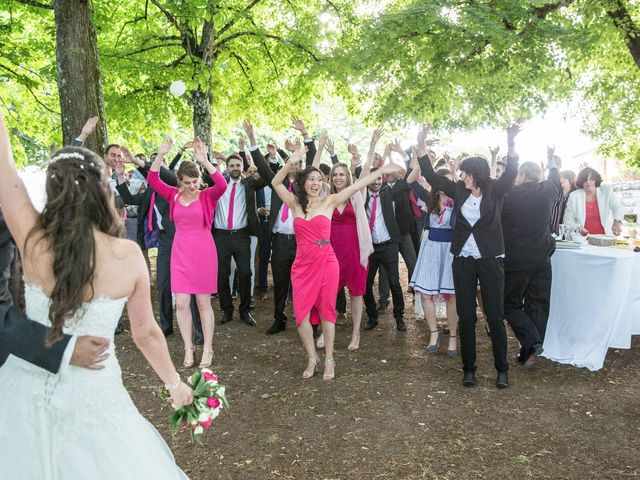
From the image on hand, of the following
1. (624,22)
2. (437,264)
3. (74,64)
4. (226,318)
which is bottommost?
(226,318)

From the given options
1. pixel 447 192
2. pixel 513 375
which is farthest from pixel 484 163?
pixel 513 375

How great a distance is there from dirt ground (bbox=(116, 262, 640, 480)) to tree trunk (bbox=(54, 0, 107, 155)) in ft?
9.64

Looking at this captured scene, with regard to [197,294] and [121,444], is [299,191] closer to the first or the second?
[197,294]

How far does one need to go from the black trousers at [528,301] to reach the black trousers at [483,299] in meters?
0.68

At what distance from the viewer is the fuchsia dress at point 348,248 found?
273 inches

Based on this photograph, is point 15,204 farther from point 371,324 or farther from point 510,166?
point 371,324

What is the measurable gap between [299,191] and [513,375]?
294 centimetres

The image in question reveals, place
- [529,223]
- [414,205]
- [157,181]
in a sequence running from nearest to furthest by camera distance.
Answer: [529,223] < [157,181] < [414,205]

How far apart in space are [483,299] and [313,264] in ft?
5.58

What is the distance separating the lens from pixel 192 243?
6.19 m

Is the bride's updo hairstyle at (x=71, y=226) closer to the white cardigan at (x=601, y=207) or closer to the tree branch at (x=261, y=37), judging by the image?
the white cardigan at (x=601, y=207)

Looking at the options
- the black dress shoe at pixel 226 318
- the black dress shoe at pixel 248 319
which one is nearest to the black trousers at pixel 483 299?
the black dress shoe at pixel 248 319

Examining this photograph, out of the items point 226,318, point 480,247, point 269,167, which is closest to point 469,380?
point 480,247

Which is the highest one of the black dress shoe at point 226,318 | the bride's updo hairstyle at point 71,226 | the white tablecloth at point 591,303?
the bride's updo hairstyle at point 71,226
